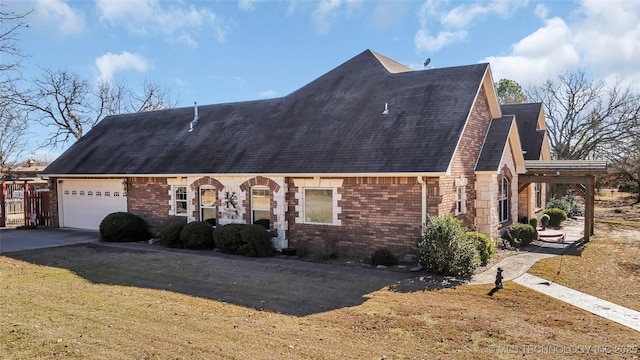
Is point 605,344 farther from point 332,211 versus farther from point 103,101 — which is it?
point 103,101

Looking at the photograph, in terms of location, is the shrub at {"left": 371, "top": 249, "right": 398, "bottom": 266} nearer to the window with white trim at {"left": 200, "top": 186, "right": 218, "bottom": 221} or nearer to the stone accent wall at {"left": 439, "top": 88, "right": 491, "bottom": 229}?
the stone accent wall at {"left": 439, "top": 88, "right": 491, "bottom": 229}

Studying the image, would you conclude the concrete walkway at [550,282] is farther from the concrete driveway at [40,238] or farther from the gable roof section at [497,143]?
the concrete driveway at [40,238]

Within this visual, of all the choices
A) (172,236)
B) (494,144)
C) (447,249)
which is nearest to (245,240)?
(172,236)

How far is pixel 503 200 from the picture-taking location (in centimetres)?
1733

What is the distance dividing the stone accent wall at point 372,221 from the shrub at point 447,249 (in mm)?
942

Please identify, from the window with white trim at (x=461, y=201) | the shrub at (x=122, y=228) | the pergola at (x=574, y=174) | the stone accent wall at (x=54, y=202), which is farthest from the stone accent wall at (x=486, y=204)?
the stone accent wall at (x=54, y=202)

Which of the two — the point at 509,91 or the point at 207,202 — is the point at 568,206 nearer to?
the point at 207,202

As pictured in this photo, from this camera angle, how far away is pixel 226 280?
1105cm

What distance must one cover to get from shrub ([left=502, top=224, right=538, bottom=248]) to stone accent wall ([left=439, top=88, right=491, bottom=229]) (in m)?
1.66

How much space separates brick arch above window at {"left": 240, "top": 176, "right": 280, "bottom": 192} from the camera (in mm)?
14906

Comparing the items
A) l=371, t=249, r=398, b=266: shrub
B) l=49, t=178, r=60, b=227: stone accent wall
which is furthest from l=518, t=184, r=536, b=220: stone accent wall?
l=49, t=178, r=60, b=227: stone accent wall

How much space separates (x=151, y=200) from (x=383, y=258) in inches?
426

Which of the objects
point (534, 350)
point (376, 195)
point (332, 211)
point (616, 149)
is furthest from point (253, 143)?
point (616, 149)

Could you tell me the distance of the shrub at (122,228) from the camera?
17469mm
